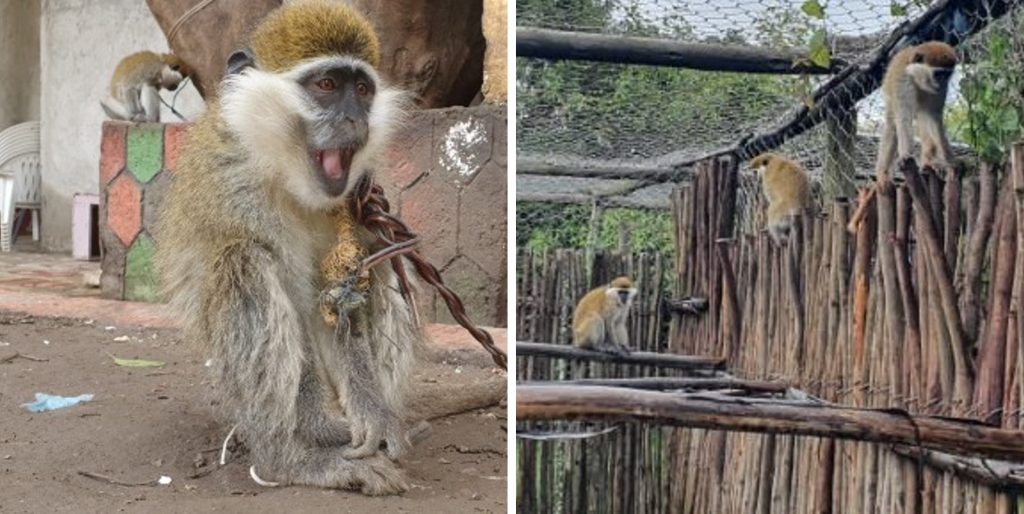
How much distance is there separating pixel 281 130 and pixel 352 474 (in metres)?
1.04

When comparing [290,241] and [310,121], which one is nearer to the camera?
[310,121]

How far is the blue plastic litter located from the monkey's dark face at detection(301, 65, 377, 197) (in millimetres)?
1728

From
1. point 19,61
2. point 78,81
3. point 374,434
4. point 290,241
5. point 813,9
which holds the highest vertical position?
point 19,61

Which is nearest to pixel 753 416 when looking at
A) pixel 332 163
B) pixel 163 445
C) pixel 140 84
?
pixel 332 163

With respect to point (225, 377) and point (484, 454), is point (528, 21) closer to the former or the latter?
point (225, 377)

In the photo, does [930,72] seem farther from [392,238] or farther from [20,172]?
[20,172]

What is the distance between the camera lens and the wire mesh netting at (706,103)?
2.64m

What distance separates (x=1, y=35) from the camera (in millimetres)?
10375

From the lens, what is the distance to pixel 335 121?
3416 millimetres

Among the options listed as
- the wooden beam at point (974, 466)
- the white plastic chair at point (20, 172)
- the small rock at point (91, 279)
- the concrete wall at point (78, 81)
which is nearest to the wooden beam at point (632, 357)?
the wooden beam at point (974, 466)

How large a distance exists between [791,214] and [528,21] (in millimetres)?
770

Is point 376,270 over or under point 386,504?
over

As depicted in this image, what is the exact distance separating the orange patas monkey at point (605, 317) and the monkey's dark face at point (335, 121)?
101cm

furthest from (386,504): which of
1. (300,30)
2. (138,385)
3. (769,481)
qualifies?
(138,385)
